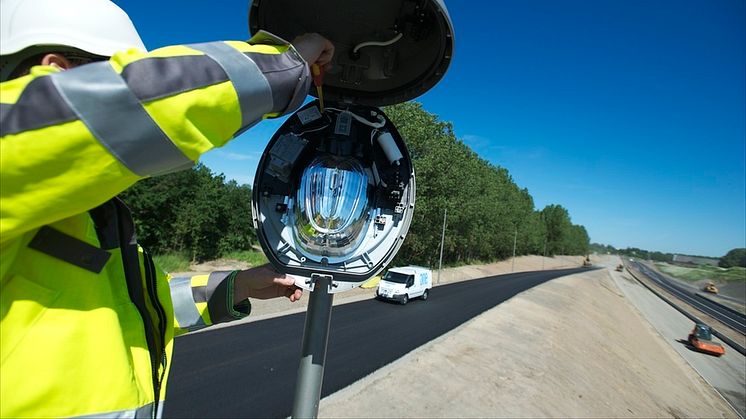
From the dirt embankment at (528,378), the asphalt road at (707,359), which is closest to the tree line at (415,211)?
the dirt embankment at (528,378)

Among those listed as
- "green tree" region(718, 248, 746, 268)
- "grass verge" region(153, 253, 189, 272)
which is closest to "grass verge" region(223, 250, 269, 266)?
"grass verge" region(153, 253, 189, 272)

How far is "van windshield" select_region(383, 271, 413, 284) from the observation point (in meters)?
17.3

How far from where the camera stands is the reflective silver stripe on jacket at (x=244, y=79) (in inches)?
29.5

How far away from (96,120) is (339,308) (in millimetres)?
14254

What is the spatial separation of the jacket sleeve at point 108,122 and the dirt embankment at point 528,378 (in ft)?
19.2

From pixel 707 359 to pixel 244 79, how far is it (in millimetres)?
34967

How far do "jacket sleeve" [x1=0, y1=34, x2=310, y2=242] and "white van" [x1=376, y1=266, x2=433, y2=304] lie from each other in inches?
640

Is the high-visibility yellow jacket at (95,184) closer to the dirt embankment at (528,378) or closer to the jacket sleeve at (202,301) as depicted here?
the jacket sleeve at (202,301)

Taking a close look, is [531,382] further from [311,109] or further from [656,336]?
[656,336]

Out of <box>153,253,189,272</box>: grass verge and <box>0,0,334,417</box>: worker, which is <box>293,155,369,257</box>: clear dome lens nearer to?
<box>0,0,334,417</box>: worker

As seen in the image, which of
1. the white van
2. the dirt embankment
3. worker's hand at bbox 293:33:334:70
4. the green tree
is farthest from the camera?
the green tree

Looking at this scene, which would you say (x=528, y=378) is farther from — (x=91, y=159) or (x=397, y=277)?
(x=91, y=159)

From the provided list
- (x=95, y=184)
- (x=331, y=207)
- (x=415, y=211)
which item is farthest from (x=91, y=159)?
(x=415, y=211)

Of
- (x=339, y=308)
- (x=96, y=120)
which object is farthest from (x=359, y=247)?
(x=339, y=308)
